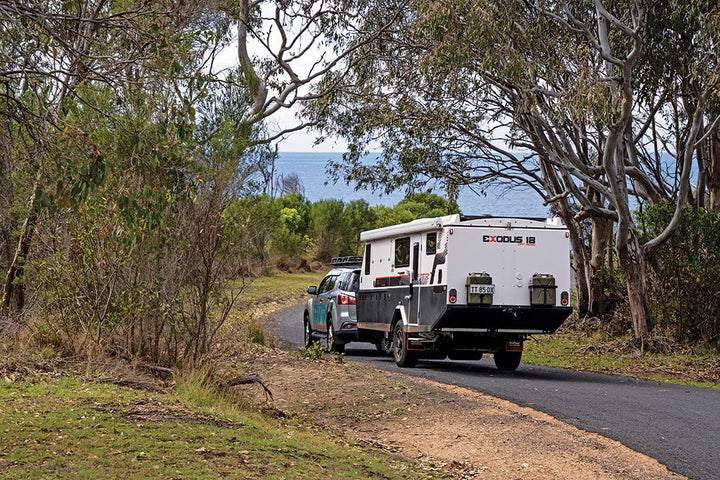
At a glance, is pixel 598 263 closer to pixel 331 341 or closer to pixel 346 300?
pixel 346 300

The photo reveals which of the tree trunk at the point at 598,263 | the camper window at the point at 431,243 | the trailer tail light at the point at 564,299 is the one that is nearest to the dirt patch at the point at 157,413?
the camper window at the point at 431,243

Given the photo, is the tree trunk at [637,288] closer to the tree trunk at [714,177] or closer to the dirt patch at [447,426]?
the tree trunk at [714,177]

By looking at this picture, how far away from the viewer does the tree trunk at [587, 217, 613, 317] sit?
27.4 m

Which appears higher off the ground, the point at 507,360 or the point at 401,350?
the point at 401,350

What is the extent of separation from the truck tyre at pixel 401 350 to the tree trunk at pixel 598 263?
11.2 metres

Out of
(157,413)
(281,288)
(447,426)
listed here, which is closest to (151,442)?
(157,413)

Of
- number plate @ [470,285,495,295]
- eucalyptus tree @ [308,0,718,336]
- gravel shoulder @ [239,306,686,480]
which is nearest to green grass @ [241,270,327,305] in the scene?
eucalyptus tree @ [308,0,718,336]

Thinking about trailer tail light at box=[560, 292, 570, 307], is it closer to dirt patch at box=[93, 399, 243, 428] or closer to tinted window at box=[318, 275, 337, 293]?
tinted window at box=[318, 275, 337, 293]

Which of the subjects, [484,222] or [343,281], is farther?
[343,281]

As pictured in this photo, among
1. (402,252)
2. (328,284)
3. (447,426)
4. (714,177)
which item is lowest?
(447,426)

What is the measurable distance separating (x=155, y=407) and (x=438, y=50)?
12336 millimetres

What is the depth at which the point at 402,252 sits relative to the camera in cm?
1769

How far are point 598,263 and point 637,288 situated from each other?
5905 mm

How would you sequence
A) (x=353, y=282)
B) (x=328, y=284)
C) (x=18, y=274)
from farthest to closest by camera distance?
1. (x=328, y=284)
2. (x=353, y=282)
3. (x=18, y=274)
